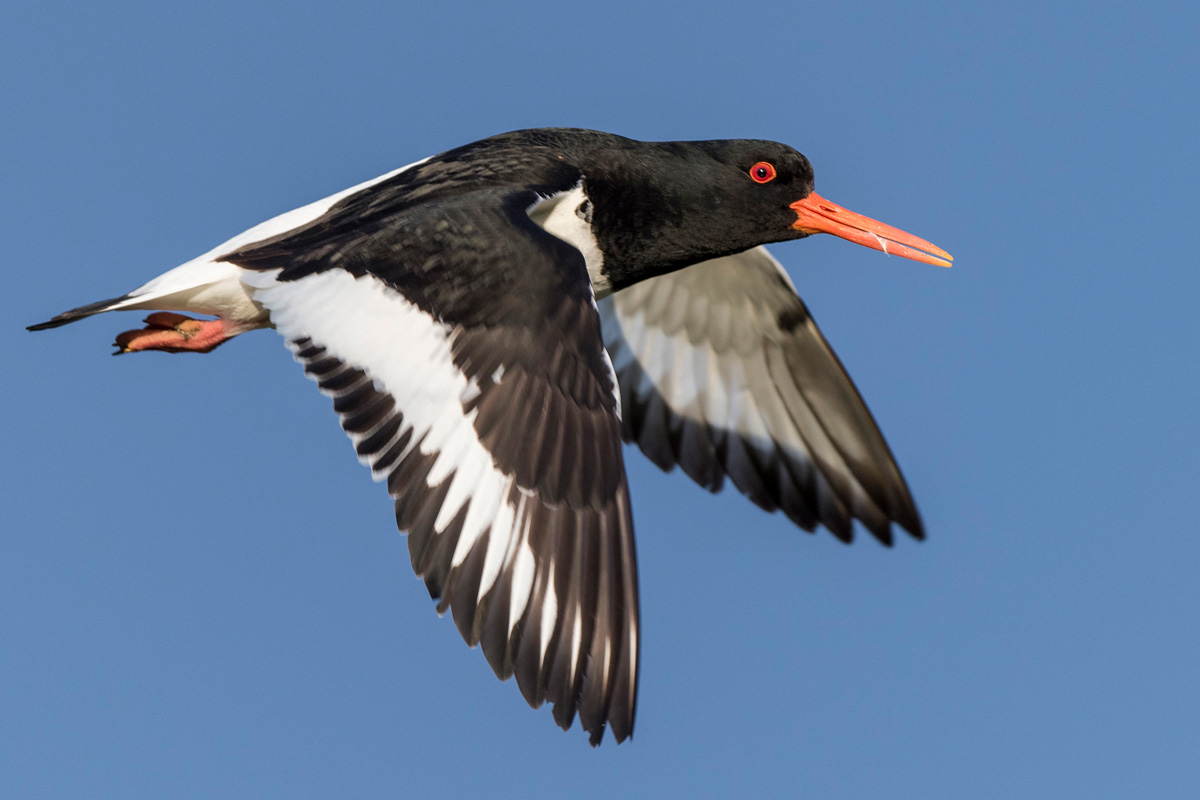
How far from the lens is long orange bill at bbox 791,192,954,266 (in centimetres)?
743

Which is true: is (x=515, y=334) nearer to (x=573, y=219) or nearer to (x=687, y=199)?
(x=573, y=219)

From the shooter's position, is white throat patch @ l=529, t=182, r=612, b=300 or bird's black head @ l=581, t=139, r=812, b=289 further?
bird's black head @ l=581, t=139, r=812, b=289

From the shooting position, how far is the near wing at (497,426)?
502cm

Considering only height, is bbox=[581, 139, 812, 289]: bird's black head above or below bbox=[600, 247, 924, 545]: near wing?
above

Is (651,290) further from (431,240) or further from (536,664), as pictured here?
(536,664)

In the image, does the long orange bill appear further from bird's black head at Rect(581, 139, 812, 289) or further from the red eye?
the red eye

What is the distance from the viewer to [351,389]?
Result: 5.44 metres

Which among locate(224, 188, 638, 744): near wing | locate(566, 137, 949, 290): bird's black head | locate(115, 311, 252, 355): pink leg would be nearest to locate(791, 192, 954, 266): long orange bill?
locate(566, 137, 949, 290): bird's black head

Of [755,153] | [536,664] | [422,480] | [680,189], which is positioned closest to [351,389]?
[422,480]

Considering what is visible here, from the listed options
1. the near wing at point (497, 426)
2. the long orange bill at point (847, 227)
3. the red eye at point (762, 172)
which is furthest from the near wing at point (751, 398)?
the near wing at point (497, 426)

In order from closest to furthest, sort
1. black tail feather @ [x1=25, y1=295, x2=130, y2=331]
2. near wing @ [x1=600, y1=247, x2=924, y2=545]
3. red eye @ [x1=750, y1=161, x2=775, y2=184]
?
black tail feather @ [x1=25, y1=295, x2=130, y2=331], red eye @ [x1=750, y1=161, x2=775, y2=184], near wing @ [x1=600, y1=247, x2=924, y2=545]

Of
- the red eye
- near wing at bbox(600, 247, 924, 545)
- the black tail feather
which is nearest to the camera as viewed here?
the black tail feather

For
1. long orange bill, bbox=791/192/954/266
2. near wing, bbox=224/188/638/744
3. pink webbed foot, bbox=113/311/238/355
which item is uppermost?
pink webbed foot, bbox=113/311/238/355

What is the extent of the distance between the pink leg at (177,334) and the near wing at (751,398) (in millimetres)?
2983
